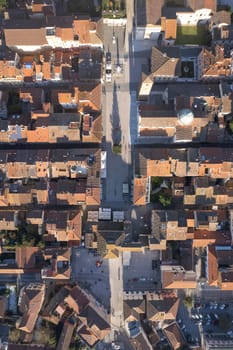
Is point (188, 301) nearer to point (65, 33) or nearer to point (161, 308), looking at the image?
point (161, 308)

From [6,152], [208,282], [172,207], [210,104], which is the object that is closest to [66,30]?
[6,152]

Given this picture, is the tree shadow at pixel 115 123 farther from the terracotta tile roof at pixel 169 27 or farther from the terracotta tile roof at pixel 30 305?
the terracotta tile roof at pixel 30 305

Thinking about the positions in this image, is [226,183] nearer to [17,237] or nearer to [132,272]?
[132,272]

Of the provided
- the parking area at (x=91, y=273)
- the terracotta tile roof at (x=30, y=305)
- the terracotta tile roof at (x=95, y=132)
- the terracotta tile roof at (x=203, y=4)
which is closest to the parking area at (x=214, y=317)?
the parking area at (x=91, y=273)

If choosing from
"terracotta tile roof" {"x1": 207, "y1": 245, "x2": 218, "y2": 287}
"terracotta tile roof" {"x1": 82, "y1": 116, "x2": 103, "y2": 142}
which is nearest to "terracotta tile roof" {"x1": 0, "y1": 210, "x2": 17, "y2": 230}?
"terracotta tile roof" {"x1": 82, "y1": 116, "x2": 103, "y2": 142}

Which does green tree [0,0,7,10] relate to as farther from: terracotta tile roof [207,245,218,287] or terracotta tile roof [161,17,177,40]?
terracotta tile roof [207,245,218,287]

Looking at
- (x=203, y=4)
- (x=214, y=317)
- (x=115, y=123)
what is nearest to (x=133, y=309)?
(x=214, y=317)
